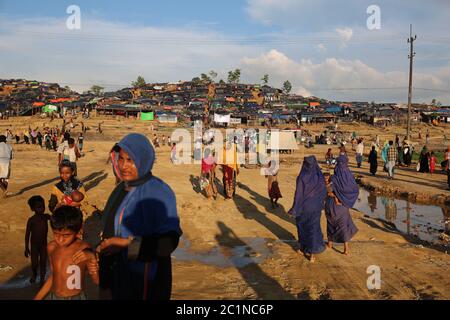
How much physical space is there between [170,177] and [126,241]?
44.8ft

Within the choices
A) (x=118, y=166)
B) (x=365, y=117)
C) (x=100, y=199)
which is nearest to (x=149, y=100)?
(x=365, y=117)

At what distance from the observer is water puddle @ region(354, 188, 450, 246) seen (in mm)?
9828

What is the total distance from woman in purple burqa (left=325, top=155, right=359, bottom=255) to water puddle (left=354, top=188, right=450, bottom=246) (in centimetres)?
249

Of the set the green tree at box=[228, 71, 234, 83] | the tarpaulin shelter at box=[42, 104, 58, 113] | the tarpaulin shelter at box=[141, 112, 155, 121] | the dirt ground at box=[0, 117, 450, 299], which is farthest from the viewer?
the green tree at box=[228, 71, 234, 83]

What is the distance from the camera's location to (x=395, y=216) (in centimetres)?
1160

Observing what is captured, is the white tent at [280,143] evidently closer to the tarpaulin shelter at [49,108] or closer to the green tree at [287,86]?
the tarpaulin shelter at [49,108]

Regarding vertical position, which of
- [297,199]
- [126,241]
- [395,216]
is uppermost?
[126,241]

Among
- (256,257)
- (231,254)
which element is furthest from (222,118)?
(256,257)

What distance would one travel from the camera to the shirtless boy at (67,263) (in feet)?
9.96

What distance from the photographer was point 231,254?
24.4 ft

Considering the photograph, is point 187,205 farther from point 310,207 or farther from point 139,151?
point 139,151

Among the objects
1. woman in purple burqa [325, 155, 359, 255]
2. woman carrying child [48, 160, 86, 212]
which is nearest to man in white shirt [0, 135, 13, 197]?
woman carrying child [48, 160, 86, 212]

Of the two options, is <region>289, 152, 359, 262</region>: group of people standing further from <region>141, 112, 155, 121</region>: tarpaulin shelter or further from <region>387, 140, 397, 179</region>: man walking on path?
<region>141, 112, 155, 121</region>: tarpaulin shelter
